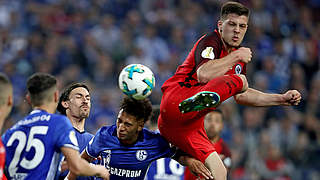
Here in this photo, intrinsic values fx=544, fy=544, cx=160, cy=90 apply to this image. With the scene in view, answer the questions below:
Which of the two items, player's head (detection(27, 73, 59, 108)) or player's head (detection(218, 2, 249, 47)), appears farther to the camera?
player's head (detection(218, 2, 249, 47))

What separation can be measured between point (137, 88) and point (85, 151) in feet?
3.55

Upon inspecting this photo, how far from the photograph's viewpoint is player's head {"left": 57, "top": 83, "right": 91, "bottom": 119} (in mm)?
6996

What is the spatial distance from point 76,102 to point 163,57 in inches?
280

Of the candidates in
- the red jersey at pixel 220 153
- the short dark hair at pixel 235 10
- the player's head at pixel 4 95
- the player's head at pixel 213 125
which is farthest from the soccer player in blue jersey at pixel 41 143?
the player's head at pixel 213 125

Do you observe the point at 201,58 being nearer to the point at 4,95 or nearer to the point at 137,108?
the point at 137,108

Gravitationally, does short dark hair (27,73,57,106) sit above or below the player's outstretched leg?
above

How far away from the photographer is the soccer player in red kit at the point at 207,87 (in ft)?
18.5

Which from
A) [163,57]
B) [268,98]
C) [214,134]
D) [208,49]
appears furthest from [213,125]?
[163,57]

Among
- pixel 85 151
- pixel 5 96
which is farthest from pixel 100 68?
pixel 5 96

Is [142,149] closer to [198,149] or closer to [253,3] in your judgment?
[198,149]

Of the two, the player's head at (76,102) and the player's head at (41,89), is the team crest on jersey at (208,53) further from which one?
the player's head at (76,102)

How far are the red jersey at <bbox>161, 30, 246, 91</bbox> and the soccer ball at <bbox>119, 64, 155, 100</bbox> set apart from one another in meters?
0.30

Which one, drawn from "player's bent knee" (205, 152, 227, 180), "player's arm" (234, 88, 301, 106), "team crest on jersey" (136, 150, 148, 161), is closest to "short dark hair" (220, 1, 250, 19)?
"player's arm" (234, 88, 301, 106)

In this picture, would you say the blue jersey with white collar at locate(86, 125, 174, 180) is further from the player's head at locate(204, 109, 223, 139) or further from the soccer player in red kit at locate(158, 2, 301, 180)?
the player's head at locate(204, 109, 223, 139)
